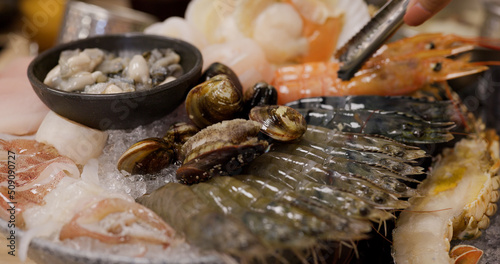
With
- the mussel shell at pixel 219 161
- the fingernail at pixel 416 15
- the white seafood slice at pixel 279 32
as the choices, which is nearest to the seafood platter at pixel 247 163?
the mussel shell at pixel 219 161

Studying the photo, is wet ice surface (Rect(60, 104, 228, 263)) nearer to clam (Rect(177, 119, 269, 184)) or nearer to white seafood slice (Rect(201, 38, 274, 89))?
clam (Rect(177, 119, 269, 184))

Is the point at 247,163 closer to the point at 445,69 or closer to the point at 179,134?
the point at 179,134

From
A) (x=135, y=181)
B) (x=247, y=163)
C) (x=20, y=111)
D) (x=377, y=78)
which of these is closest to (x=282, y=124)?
(x=247, y=163)

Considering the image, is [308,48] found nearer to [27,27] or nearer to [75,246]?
[75,246]

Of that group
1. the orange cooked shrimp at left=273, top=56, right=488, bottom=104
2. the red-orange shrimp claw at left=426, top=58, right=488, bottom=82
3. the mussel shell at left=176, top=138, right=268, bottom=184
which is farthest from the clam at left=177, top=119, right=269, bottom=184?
the red-orange shrimp claw at left=426, top=58, right=488, bottom=82

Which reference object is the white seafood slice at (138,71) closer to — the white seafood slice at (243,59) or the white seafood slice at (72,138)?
the white seafood slice at (72,138)

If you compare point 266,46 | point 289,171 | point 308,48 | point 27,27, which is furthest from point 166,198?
point 27,27
